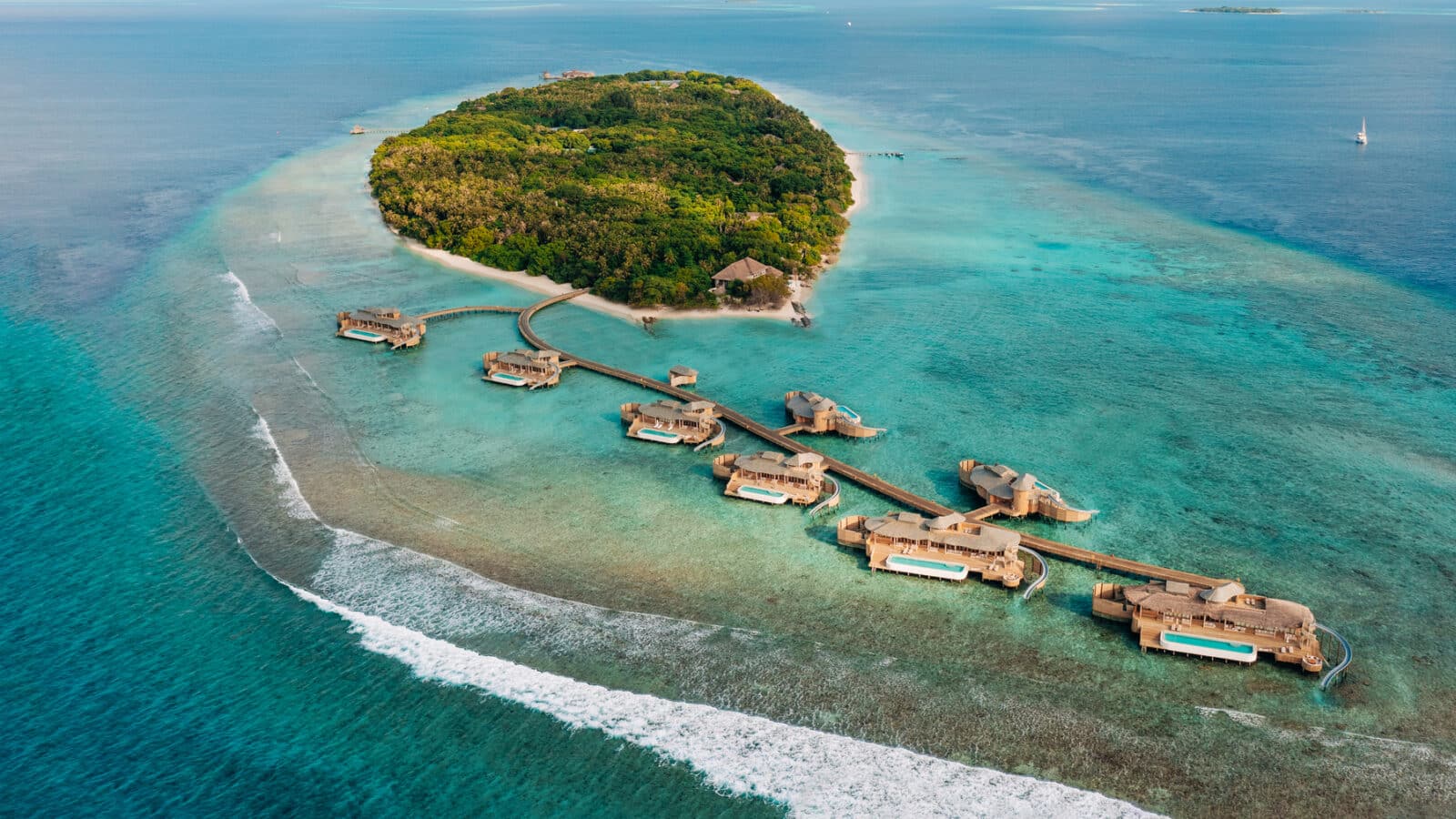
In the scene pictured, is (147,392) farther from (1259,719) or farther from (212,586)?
(1259,719)

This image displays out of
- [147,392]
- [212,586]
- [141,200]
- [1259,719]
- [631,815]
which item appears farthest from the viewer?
[141,200]

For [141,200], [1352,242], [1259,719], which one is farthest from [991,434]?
[141,200]

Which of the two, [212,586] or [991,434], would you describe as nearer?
[212,586]

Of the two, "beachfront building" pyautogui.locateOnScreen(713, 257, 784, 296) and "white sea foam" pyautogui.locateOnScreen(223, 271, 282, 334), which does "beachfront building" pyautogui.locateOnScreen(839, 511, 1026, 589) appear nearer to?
"beachfront building" pyautogui.locateOnScreen(713, 257, 784, 296)

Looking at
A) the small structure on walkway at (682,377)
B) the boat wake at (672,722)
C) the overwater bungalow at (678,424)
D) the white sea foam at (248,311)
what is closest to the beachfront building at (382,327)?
the white sea foam at (248,311)

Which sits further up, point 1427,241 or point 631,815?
point 1427,241

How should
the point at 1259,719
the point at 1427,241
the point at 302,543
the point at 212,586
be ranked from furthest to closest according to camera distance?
the point at 1427,241
the point at 302,543
the point at 212,586
the point at 1259,719

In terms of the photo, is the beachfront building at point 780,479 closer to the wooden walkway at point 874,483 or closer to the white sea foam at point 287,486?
the wooden walkway at point 874,483
